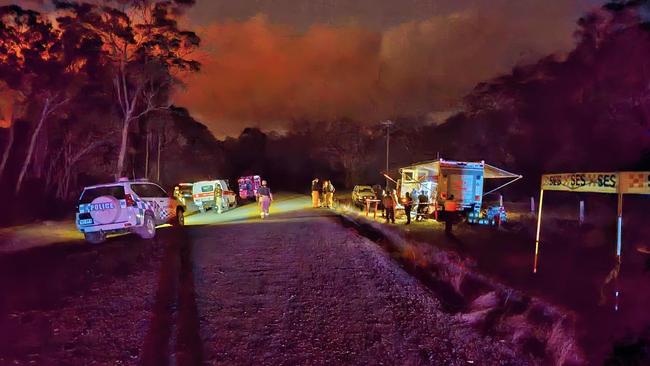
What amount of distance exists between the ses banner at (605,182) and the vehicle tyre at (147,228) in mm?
10317

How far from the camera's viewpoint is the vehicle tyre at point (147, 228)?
1393 cm

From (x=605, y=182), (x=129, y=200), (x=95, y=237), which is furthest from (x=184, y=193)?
(x=605, y=182)

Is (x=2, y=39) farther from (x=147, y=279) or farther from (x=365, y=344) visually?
(x=365, y=344)

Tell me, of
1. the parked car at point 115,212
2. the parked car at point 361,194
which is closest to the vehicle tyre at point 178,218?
the parked car at point 115,212

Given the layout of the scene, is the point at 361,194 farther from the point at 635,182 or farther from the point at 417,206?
the point at 635,182

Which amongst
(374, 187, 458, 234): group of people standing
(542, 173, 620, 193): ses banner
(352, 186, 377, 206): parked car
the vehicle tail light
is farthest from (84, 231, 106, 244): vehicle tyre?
(352, 186, 377, 206): parked car

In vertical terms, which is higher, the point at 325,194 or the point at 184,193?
the point at 325,194

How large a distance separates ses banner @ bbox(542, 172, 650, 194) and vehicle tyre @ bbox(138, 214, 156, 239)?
33.8 ft

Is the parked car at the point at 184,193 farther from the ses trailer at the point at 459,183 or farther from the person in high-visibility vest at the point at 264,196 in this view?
the ses trailer at the point at 459,183

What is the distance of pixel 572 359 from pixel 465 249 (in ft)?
24.3

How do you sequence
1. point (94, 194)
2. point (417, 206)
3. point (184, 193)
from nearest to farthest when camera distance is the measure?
1. point (94, 194)
2. point (417, 206)
3. point (184, 193)

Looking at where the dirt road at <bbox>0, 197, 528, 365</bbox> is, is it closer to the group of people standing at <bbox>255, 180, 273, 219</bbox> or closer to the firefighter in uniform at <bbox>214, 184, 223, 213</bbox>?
the group of people standing at <bbox>255, 180, 273, 219</bbox>

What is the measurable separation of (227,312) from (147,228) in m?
7.95

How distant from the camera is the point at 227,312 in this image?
6.98 meters
